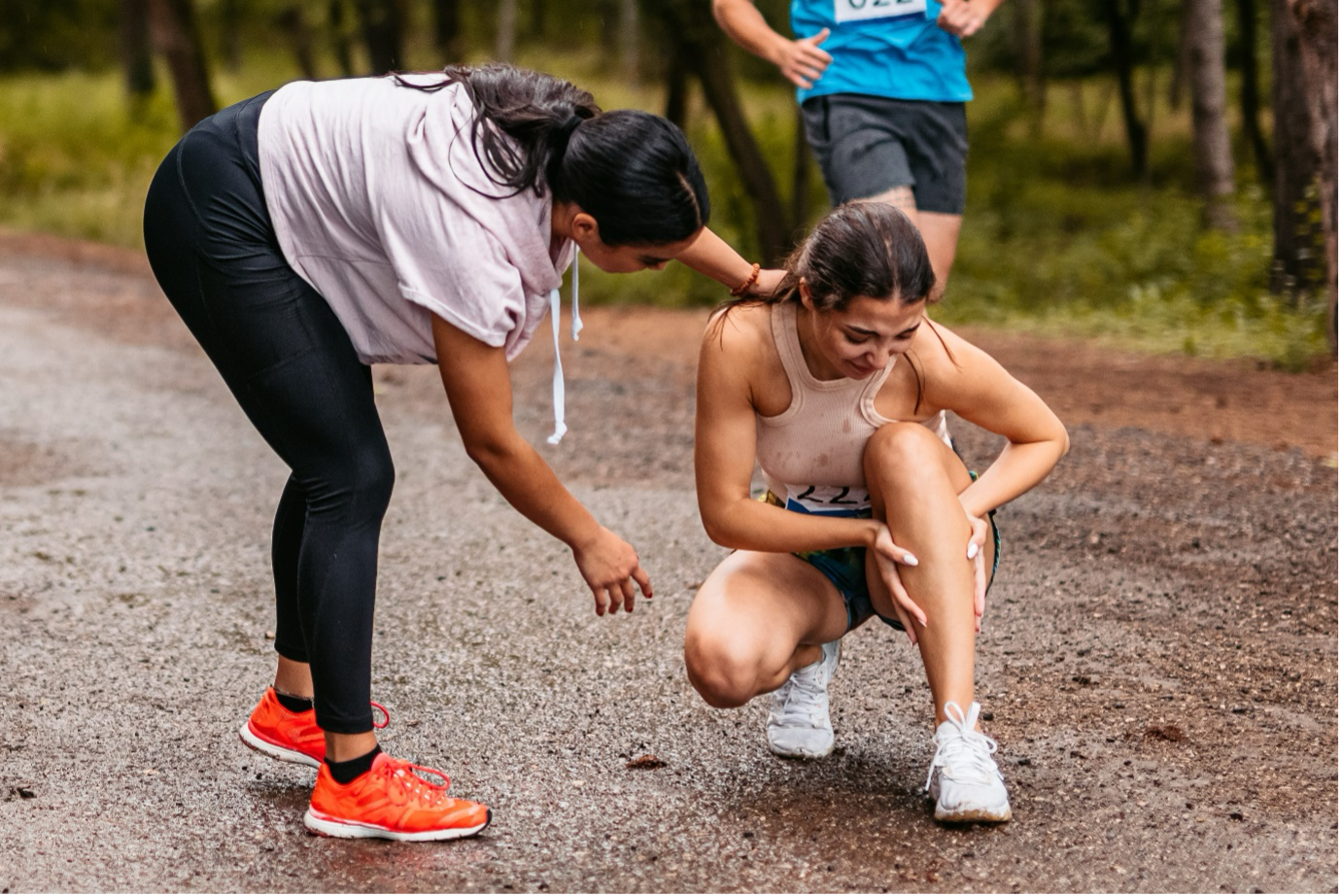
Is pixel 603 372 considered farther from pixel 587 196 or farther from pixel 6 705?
pixel 587 196

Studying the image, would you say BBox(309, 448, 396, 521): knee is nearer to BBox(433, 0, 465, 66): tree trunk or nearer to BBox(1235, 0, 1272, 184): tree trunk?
BBox(1235, 0, 1272, 184): tree trunk

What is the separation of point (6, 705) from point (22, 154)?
21.6m

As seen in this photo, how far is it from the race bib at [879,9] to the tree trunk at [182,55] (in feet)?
46.8

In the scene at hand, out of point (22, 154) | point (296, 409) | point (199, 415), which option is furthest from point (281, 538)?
point (22, 154)

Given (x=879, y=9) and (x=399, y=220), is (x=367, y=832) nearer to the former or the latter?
(x=399, y=220)

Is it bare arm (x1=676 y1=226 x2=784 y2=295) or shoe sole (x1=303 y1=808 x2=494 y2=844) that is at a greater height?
bare arm (x1=676 y1=226 x2=784 y2=295)

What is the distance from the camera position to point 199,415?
738 centimetres

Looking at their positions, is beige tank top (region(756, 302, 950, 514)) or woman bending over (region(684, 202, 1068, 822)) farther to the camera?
beige tank top (region(756, 302, 950, 514))

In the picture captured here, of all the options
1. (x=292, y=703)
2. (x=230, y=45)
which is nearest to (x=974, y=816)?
(x=292, y=703)

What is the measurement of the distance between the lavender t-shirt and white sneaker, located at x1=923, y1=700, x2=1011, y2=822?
3.79ft

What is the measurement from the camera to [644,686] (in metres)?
3.77

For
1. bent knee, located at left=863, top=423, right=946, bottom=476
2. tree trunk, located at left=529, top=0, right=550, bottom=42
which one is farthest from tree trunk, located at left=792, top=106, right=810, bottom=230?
tree trunk, located at left=529, top=0, right=550, bottom=42

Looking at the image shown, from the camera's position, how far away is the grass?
9.89 metres

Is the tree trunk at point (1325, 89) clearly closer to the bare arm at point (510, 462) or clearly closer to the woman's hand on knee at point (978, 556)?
the woman's hand on knee at point (978, 556)
